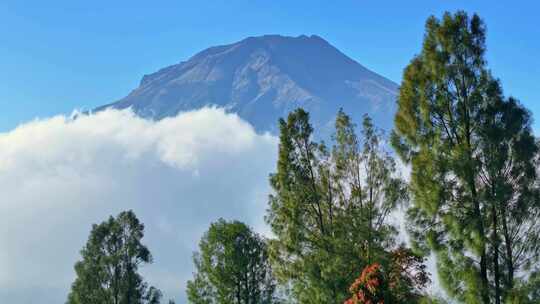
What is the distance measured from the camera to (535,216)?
21984mm

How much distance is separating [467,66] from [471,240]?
6.49 m

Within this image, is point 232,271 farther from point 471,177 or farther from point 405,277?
point 471,177

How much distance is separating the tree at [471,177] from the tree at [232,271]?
26.2 metres

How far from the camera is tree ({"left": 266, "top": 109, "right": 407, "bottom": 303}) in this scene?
29078mm

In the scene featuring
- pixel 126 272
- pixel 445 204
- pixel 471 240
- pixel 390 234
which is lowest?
pixel 471 240

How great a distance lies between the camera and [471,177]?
21953mm

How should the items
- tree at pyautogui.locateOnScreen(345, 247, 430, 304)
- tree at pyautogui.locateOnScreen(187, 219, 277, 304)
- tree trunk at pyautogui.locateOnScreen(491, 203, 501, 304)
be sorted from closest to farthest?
tree trunk at pyautogui.locateOnScreen(491, 203, 501, 304)
tree at pyautogui.locateOnScreen(345, 247, 430, 304)
tree at pyautogui.locateOnScreen(187, 219, 277, 304)

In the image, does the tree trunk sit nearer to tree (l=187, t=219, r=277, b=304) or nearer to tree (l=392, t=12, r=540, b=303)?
tree (l=392, t=12, r=540, b=303)

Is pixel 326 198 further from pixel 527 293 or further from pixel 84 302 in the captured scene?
pixel 84 302

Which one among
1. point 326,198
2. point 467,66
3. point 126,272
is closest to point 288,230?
point 326,198

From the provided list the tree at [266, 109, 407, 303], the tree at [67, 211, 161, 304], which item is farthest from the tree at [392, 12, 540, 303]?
the tree at [67, 211, 161, 304]

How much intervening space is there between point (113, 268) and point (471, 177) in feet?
136

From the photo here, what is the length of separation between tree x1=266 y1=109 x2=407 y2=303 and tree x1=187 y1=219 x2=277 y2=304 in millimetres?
15995

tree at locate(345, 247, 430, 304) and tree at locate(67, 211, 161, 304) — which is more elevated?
tree at locate(67, 211, 161, 304)
